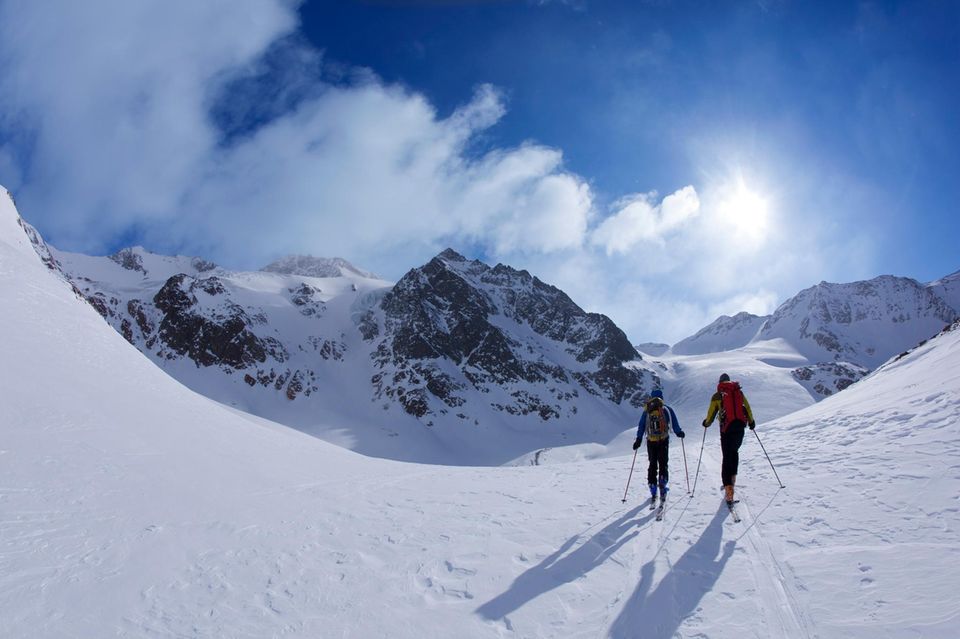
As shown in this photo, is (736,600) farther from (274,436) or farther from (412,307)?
(412,307)

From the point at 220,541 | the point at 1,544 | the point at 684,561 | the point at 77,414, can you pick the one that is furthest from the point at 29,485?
the point at 684,561

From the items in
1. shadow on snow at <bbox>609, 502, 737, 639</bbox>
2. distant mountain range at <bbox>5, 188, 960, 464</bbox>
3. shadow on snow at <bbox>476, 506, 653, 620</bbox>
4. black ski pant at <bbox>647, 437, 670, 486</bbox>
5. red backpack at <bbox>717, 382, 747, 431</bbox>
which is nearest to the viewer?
shadow on snow at <bbox>609, 502, 737, 639</bbox>

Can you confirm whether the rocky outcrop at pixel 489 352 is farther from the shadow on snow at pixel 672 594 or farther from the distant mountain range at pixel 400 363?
the shadow on snow at pixel 672 594

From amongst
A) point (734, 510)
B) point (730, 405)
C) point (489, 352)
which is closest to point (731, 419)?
point (730, 405)

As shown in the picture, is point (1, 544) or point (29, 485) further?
point (29, 485)

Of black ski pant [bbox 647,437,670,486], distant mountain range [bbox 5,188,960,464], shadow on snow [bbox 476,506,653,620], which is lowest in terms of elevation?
shadow on snow [bbox 476,506,653,620]

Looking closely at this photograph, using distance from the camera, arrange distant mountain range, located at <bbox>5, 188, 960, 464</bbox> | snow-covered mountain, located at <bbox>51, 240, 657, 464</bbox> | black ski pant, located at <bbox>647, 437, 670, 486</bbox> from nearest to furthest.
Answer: black ski pant, located at <bbox>647, 437, 670, 486</bbox> → snow-covered mountain, located at <bbox>51, 240, 657, 464</bbox> → distant mountain range, located at <bbox>5, 188, 960, 464</bbox>

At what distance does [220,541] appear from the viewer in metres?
7.75

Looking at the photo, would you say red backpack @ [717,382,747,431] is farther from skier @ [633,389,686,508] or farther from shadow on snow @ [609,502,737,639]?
shadow on snow @ [609,502,737,639]

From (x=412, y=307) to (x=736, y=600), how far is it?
16032cm

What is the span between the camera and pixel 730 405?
35.0 ft

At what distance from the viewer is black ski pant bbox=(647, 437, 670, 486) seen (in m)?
10.4

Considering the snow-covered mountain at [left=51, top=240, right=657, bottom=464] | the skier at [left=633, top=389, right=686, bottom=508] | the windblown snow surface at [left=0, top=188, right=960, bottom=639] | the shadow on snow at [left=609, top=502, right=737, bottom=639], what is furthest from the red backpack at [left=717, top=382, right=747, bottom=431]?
the snow-covered mountain at [left=51, top=240, right=657, bottom=464]

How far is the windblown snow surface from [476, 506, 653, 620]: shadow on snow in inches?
1.6
